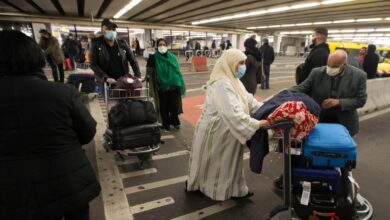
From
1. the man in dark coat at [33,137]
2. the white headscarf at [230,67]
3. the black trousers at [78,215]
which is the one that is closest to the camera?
the man in dark coat at [33,137]

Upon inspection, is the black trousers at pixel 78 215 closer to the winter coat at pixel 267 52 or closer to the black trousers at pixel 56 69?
the black trousers at pixel 56 69

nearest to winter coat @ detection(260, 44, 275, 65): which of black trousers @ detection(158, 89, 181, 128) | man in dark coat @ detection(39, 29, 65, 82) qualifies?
black trousers @ detection(158, 89, 181, 128)

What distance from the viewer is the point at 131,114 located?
3.22 meters

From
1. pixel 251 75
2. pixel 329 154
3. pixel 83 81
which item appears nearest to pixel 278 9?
pixel 251 75

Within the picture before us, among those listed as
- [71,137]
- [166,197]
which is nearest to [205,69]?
[166,197]

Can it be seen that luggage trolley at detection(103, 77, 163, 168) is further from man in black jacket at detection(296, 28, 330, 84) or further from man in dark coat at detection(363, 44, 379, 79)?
man in dark coat at detection(363, 44, 379, 79)

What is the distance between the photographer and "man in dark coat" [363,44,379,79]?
6.61 meters

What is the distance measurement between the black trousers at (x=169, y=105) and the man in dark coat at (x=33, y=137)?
127 inches

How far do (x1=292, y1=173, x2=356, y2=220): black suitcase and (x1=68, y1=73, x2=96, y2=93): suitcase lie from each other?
20.9ft

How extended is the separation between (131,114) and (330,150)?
226cm

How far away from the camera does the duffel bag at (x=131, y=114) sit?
3.19 metres

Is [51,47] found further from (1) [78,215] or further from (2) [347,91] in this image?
(2) [347,91]

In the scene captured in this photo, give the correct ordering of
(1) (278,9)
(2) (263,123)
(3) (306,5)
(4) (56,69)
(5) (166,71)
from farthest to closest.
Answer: (1) (278,9) → (3) (306,5) → (4) (56,69) → (5) (166,71) → (2) (263,123)

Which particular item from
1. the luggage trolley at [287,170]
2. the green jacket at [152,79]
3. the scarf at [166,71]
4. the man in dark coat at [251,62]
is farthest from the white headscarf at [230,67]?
the man in dark coat at [251,62]
